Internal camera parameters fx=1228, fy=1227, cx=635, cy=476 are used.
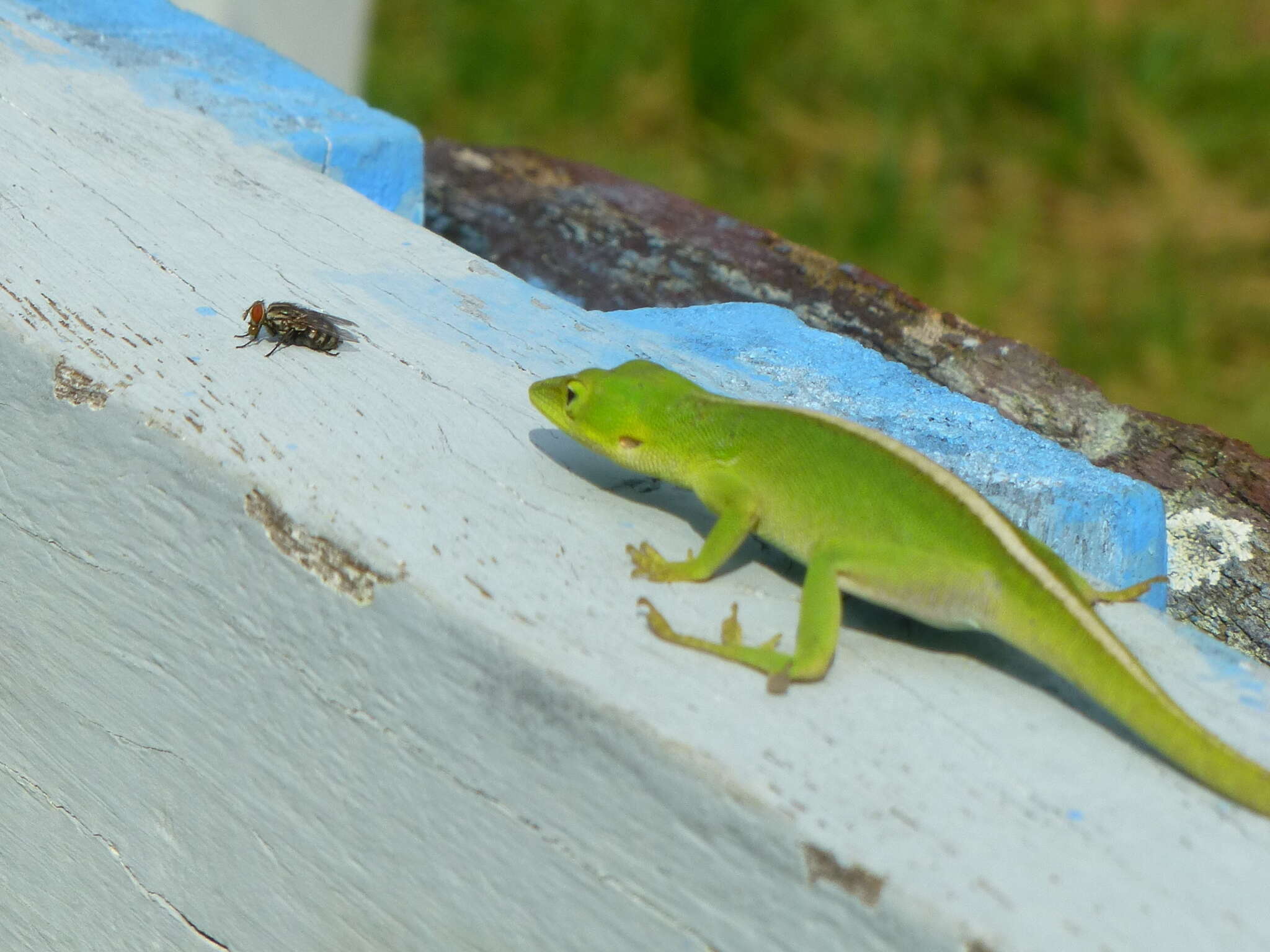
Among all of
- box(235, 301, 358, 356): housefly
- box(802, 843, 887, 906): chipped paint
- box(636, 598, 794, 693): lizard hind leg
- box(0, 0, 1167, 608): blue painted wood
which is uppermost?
box(0, 0, 1167, 608): blue painted wood

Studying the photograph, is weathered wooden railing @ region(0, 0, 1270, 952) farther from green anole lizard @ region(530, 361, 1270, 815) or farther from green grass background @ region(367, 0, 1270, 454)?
green grass background @ region(367, 0, 1270, 454)

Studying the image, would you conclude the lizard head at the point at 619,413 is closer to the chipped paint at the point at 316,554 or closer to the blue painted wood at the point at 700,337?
the blue painted wood at the point at 700,337

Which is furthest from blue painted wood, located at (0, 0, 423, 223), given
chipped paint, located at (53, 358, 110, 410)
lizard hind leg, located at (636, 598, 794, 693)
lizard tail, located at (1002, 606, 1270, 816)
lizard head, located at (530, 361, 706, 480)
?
lizard tail, located at (1002, 606, 1270, 816)

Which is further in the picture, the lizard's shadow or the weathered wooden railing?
the lizard's shadow

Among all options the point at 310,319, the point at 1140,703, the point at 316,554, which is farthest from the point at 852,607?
the point at 310,319

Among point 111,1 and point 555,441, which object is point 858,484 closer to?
point 555,441

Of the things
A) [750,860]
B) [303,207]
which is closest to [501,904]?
[750,860]

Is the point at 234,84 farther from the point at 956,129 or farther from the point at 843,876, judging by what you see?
the point at 956,129

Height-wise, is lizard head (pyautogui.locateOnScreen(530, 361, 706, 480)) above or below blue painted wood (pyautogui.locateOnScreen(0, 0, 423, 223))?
below
